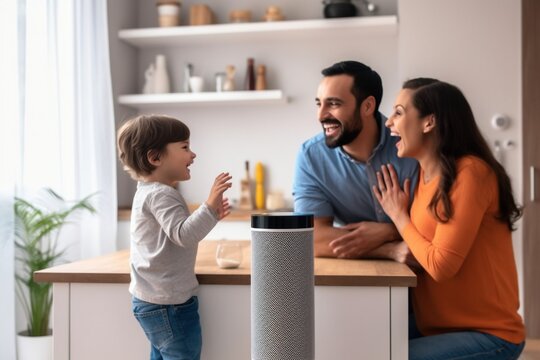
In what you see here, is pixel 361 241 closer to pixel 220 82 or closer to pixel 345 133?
pixel 345 133

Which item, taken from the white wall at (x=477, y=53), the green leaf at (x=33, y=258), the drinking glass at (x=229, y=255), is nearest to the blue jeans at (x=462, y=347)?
the drinking glass at (x=229, y=255)

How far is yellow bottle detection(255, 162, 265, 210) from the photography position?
193 inches

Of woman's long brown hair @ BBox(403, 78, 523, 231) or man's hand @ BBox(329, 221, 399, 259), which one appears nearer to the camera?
woman's long brown hair @ BBox(403, 78, 523, 231)

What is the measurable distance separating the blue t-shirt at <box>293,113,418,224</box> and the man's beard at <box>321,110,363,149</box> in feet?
0.20

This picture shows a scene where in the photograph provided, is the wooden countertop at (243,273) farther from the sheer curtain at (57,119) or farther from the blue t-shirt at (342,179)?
the sheer curtain at (57,119)

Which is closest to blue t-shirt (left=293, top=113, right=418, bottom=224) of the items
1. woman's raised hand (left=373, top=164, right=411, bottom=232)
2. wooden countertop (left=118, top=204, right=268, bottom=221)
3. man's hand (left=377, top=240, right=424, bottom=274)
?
woman's raised hand (left=373, top=164, right=411, bottom=232)

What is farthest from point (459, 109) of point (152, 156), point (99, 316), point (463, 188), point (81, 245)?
point (81, 245)

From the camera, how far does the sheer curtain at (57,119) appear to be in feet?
11.2

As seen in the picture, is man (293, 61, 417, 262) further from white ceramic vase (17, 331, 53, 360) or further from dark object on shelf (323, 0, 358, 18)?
dark object on shelf (323, 0, 358, 18)

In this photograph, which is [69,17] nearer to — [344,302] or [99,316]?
[99,316]

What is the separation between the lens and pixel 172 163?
197 cm

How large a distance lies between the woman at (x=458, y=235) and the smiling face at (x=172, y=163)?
0.67m

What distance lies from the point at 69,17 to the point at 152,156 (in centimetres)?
253

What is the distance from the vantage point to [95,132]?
173 inches
